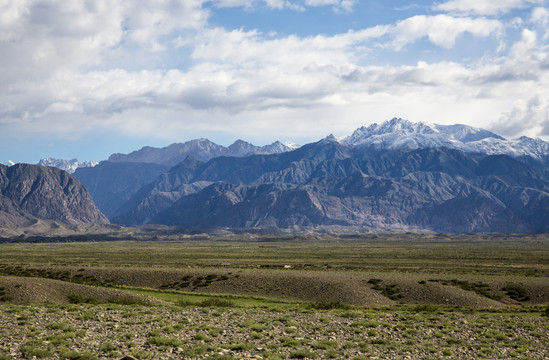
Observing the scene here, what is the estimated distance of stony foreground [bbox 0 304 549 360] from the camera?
23.5 metres

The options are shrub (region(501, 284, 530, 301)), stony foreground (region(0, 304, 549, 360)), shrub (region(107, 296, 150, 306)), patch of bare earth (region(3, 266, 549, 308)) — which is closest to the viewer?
stony foreground (region(0, 304, 549, 360))

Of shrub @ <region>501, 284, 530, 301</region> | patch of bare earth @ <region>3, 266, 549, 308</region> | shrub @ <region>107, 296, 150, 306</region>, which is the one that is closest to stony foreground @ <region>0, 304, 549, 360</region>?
shrub @ <region>107, 296, 150, 306</region>

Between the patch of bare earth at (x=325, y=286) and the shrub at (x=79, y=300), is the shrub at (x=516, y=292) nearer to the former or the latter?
the patch of bare earth at (x=325, y=286)

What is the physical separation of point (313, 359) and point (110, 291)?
31.5 metres

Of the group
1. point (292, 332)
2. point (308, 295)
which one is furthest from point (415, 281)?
point (292, 332)

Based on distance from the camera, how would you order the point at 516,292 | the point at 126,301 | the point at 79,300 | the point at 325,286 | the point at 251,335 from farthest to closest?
1. the point at 325,286
2. the point at 516,292
3. the point at 126,301
4. the point at 79,300
5. the point at 251,335

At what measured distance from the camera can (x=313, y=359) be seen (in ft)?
76.3

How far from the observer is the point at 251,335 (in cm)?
2772

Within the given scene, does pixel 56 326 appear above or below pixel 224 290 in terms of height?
above

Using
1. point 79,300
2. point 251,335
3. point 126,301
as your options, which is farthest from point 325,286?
point 251,335

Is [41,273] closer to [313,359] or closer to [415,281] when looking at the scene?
[415,281]

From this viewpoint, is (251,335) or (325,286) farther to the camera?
(325,286)

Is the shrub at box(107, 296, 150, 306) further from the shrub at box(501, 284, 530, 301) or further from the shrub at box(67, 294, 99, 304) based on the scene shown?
the shrub at box(501, 284, 530, 301)

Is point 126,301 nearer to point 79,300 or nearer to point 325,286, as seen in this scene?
point 79,300
